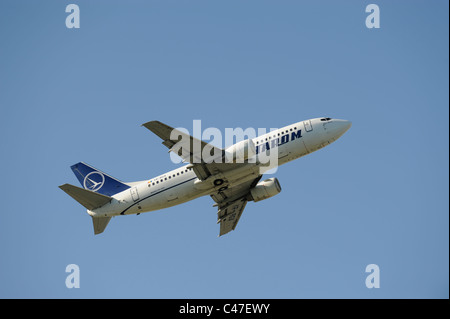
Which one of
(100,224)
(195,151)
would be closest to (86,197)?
(100,224)

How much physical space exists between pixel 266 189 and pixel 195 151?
32.9ft

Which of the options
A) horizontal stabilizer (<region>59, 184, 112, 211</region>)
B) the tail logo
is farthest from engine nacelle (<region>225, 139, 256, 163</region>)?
the tail logo

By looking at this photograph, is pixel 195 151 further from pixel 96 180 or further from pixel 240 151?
pixel 96 180

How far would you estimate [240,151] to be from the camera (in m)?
50.4

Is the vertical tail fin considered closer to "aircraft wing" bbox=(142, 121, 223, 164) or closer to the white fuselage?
the white fuselage

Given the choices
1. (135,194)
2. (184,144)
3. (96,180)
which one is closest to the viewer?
(184,144)

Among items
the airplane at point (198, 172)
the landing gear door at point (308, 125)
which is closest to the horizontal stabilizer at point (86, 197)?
the airplane at point (198, 172)

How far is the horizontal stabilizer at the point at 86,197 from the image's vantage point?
53.0 metres

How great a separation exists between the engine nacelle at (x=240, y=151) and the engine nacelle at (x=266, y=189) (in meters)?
7.68

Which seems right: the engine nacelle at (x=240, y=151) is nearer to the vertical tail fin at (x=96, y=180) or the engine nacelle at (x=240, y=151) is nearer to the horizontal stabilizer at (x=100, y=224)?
the vertical tail fin at (x=96, y=180)

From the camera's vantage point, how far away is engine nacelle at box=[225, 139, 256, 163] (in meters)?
50.4

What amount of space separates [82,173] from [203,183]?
1329 cm

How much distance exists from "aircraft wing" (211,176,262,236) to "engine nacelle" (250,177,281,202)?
32.6 inches
